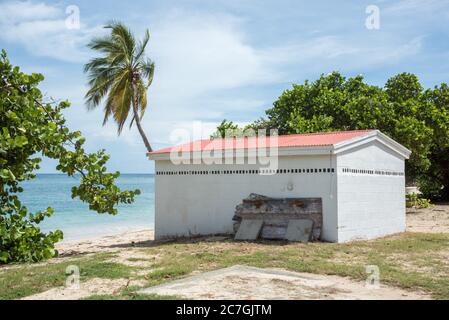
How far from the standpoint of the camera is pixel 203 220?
16.3 metres

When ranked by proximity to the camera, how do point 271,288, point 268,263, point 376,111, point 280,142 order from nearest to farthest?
point 271,288 < point 268,263 < point 280,142 < point 376,111

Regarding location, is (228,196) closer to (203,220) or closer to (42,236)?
(203,220)

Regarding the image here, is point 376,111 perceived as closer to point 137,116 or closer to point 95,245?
point 137,116

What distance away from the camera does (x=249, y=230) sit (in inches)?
568

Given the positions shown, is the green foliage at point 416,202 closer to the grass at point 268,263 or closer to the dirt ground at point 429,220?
the dirt ground at point 429,220

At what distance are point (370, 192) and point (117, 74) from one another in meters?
15.4

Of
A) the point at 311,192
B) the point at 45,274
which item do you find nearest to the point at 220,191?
the point at 311,192

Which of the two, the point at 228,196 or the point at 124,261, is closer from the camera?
the point at 124,261

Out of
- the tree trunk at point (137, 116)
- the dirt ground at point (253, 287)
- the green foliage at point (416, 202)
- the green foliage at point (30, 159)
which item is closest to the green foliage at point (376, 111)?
the green foliage at point (416, 202)

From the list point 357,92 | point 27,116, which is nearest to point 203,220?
point 27,116

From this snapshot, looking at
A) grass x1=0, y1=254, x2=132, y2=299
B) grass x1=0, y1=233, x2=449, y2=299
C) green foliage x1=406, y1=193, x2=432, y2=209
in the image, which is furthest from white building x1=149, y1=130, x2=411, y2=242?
green foliage x1=406, y1=193, x2=432, y2=209

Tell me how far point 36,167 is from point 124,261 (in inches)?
111

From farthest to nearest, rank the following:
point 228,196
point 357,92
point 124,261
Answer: point 357,92, point 228,196, point 124,261

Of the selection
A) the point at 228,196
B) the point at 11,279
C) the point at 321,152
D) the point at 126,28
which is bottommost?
the point at 11,279
